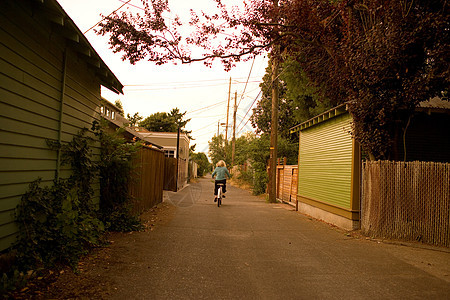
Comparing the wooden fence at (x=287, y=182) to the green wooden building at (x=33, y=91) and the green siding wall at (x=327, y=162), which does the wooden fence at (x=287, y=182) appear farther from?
the green wooden building at (x=33, y=91)

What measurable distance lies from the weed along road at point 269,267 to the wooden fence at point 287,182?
6.91m

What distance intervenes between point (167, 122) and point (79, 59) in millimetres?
48608

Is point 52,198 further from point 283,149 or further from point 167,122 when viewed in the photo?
point 167,122

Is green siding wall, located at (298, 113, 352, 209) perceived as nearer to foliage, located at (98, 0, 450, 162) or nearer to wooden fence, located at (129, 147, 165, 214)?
foliage, located at (98, 0, 450, 162)

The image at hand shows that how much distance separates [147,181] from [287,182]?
830cm

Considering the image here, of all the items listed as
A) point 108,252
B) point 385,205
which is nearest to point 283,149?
point 385,205

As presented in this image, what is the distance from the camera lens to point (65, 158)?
5.80 m

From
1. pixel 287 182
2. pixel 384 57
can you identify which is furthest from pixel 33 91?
pixel 287 182

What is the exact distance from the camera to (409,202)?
7.70 m

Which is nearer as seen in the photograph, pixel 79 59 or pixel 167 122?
pixel 79 59

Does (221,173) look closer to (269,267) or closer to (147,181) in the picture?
(147,181)

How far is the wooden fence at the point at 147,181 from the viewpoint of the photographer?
921 centimetres

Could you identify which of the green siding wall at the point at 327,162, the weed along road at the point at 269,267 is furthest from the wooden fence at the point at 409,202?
the green siding wall at the point at 327,162

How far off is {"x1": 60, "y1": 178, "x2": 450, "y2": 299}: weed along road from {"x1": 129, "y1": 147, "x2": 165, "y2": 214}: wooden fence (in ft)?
4.49
